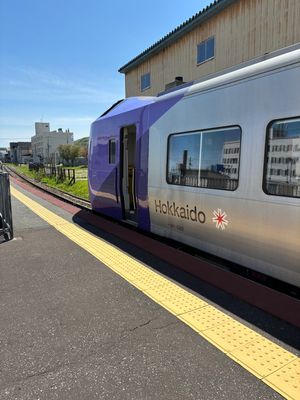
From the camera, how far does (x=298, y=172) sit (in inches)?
147

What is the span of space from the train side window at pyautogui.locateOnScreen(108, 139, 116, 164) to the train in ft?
5.35

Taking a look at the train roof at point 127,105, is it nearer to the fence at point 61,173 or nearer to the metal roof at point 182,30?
the metal roof at point 182,30

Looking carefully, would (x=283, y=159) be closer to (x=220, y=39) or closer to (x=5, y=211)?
(x=5, y=211)

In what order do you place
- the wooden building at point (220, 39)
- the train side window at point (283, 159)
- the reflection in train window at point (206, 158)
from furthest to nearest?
the wooden building at point (220, 39)
the reflection in train window at point (206, 158)
the train side window at point (283, 159)

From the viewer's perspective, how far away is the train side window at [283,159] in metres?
3.76

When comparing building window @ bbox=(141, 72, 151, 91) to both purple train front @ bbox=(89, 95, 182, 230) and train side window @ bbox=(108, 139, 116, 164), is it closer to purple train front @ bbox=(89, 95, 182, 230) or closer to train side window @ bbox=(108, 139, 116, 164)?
purple train front @ bbox=(89, 95, 182, 230)

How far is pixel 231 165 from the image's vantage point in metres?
4.64

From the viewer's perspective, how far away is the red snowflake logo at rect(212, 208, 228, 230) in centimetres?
477

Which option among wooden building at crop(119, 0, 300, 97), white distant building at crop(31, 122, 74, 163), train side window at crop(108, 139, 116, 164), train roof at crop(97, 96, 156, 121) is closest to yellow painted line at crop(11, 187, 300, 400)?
train roof at crop(97, 96, 156, 121)

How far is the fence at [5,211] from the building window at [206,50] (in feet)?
35.5

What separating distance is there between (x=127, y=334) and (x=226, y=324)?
1021 millimetres

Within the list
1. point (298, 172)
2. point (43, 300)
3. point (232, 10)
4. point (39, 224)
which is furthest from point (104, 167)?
point (232, 10)

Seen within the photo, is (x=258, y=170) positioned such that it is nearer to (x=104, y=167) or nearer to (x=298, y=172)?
(x=298, y=172)

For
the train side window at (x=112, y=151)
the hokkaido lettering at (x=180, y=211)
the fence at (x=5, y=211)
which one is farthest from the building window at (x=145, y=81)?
the hokkaido lettering at (x=180, y=211)
